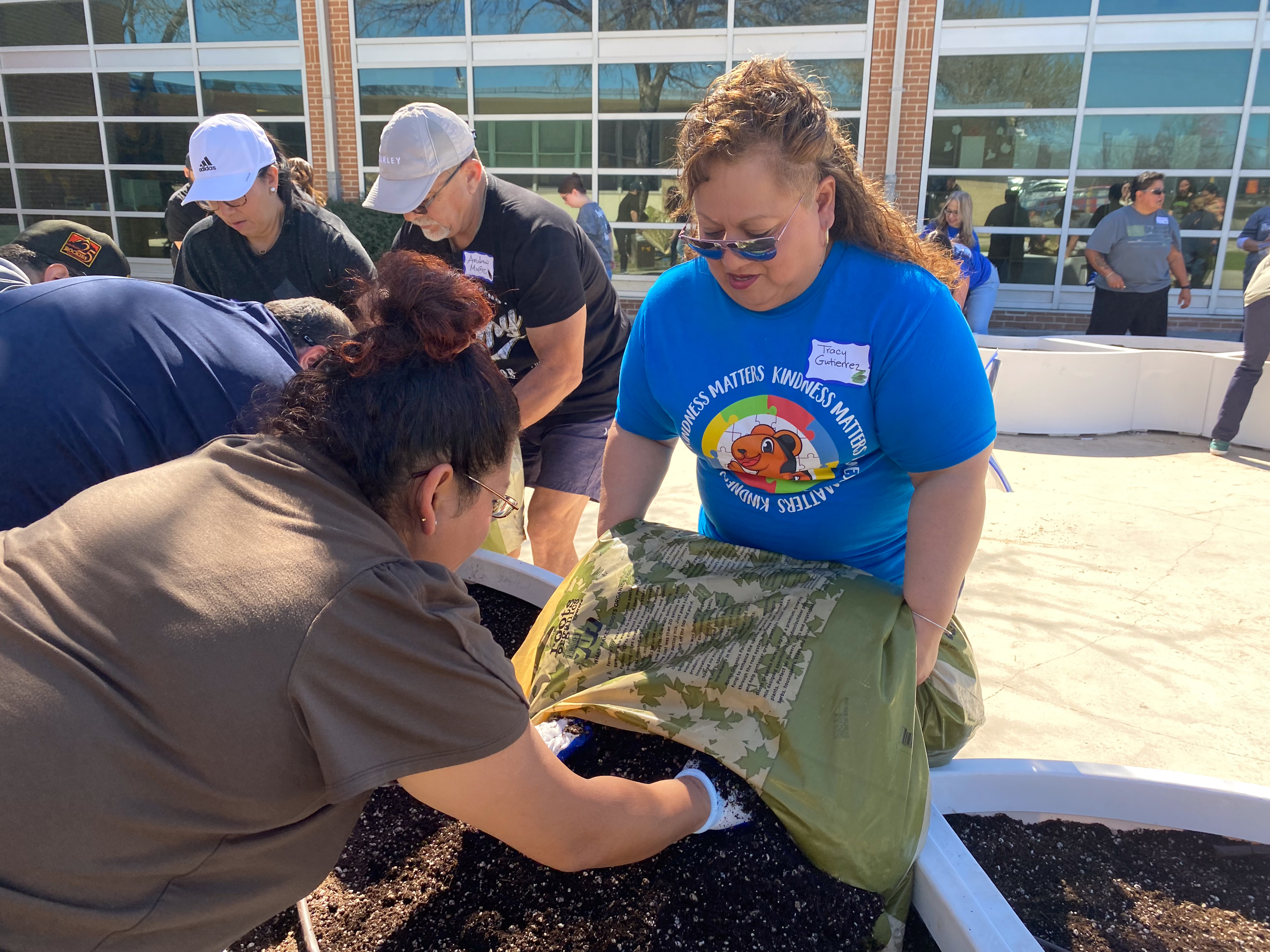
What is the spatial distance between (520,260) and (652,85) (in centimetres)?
951

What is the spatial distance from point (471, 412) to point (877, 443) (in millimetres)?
805

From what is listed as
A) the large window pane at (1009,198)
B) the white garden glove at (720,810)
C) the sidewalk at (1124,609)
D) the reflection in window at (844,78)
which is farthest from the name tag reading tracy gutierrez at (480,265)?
the reflection in window at (844,78)

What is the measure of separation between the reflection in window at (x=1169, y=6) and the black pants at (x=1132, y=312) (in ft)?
15.1

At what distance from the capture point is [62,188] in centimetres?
1330

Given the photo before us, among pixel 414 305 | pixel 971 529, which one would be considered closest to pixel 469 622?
pixel 414 305

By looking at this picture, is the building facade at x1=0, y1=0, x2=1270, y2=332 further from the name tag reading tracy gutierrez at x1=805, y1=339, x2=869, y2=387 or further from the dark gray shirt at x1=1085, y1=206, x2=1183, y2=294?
the name tag reading tracy gutierrez at x1=805, y1=339, x2=869, y2=387

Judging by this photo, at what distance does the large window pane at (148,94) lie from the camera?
492 inches

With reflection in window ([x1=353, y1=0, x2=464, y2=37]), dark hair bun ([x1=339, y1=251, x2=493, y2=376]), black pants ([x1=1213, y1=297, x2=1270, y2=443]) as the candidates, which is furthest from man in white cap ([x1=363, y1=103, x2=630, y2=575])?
reflection in window ([x1=353, y1=0, x2=464, y2=37])

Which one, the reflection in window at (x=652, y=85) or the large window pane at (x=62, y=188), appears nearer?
the reflection in window at (x=652, y=85)

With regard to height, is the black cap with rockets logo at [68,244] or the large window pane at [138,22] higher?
the large window pane at [138,22]

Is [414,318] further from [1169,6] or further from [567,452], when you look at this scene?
[1169,6]

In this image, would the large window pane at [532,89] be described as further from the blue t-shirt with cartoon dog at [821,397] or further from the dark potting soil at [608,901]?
the dark potting soil at [608,901]

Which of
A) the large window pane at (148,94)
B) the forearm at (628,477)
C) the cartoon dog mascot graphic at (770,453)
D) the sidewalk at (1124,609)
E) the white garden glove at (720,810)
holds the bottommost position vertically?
the sidewalk at (1124,609)

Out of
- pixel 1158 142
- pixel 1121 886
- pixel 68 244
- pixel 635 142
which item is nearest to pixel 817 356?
pixel 1121 886
